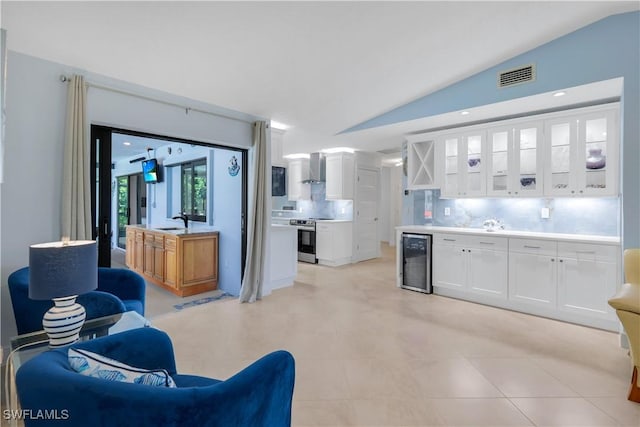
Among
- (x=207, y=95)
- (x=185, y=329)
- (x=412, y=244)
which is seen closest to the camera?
(x=185, y=329)

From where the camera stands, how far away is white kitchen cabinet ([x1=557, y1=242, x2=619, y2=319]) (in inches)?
122

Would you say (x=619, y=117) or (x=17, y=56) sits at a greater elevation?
(x=17, y=56)

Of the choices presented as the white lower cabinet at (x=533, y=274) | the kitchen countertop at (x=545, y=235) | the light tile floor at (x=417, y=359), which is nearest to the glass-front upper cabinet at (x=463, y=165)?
the kitchen countertop at (x=545, y=235)

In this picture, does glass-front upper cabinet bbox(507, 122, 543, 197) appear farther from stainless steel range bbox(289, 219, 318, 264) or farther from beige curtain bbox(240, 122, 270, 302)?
stainless steel range bbox(289, 219, 318, 264)

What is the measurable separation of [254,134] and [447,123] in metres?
2.66

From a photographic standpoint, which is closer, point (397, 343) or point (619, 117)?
point (397, 343)

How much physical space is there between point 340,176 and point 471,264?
3.22 metres

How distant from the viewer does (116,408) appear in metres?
0.82

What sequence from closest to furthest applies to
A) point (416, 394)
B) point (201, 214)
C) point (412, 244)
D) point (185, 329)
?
point (416, 394) → point (185, 329) → point (412, 244) → point (201, 214)

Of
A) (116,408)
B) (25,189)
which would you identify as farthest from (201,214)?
(116,408)

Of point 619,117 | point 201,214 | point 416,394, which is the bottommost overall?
point 416,394

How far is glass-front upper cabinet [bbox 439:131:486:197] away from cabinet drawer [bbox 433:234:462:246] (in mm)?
609

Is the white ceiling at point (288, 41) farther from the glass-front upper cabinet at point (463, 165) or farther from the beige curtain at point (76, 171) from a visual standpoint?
the glass-front upper cabinet at point (463, 165)

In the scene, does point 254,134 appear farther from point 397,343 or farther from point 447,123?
point 397,343
